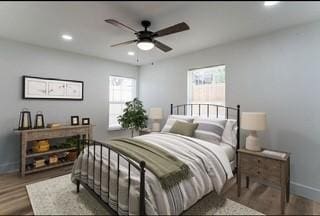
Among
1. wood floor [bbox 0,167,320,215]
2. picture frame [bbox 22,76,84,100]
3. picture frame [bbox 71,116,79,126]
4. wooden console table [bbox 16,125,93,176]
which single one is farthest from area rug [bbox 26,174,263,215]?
picture frame [bbox 22,76,84,100]

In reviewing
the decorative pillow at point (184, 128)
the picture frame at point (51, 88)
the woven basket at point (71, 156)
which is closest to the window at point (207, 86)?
the decorative pillow at point (184, 128)

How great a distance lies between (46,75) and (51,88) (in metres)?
0.28

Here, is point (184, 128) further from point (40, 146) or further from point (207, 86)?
point (40, 146)

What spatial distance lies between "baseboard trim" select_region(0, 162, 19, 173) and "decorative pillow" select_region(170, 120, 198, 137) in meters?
3.10

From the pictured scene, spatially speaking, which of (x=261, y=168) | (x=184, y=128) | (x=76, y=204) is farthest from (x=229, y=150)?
(x=76, y=204)

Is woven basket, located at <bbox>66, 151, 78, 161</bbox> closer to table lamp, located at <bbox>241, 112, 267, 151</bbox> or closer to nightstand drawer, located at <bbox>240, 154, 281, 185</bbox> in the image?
nightstand drawer, located at <bbox>240, 154, 281, 185</bbox>

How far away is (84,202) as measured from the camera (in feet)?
7.38

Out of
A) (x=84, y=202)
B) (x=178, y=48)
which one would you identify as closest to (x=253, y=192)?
(x=84, y=202)

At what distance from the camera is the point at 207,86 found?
386 cm

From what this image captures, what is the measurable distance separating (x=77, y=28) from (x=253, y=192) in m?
3.58

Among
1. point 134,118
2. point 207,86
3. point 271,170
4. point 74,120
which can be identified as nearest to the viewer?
point 271,170

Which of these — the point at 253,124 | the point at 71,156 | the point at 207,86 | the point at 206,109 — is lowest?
the point at 71,156

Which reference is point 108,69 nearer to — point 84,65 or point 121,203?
point 84,65

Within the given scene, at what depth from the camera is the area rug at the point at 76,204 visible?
6.67 feet
